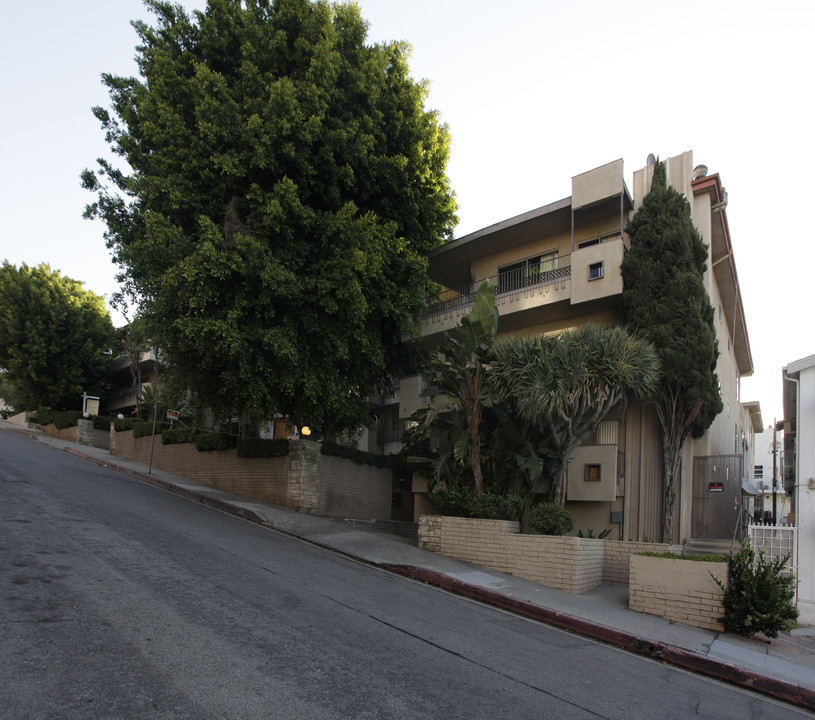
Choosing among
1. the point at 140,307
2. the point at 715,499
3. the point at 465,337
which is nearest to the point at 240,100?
the point at 140,307

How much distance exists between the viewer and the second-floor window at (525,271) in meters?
20.0

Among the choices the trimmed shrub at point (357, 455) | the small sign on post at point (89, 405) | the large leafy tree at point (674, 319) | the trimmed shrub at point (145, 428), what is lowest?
the trimmed shrub at point (357, 455)

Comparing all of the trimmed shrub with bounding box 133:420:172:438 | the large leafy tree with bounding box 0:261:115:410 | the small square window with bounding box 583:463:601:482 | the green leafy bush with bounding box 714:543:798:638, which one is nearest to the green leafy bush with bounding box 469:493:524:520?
the small square window with bounding box 583:463:601:482

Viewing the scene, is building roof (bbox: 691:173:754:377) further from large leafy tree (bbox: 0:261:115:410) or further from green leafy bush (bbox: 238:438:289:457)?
large leafy tree (bbox: 0:261:115:410)

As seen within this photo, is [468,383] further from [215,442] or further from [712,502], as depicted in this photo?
[215,442]

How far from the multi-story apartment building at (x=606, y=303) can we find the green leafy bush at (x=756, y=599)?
20.1 ft

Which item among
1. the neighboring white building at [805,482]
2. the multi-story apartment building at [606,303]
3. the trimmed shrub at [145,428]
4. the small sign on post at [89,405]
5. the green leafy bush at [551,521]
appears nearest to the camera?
the neighboring white building at [805,482]

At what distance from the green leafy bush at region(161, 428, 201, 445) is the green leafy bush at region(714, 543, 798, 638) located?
61.5 feet

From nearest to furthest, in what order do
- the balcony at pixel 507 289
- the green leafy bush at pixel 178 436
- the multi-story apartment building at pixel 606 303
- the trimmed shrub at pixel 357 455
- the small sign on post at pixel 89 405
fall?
the multi-story apartment building at pixel 606 303, the balcony at pixel 507 289, the trimmed shrub at pixel 357 455, the green leafy bush at pixel 178 436, the small sign on post at pixel 89 405

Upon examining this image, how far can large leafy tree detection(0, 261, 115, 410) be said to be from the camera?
3591 centimetres

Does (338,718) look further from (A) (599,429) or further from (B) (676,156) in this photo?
(B) (676,156)

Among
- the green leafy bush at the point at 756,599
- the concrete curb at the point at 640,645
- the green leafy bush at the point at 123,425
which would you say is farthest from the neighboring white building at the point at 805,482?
the green leafy bush at the point at 123,425

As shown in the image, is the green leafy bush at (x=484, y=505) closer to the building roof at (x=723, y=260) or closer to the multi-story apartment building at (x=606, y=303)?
the multi-story apartment building at (x=606, y=303)

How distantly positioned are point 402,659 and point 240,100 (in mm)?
15254
